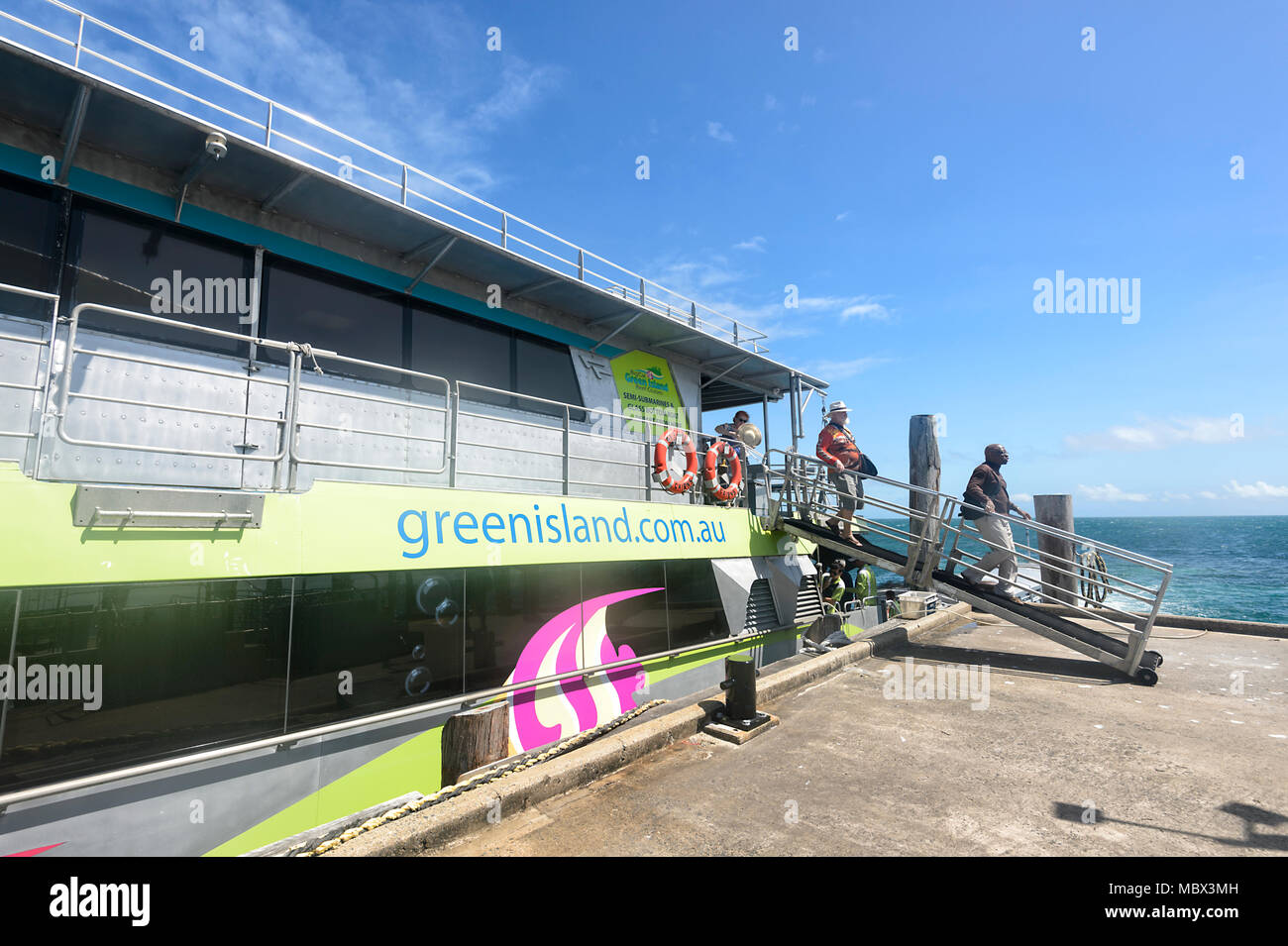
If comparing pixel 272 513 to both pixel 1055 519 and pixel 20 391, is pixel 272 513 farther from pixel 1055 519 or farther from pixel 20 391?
pixel 1055 519

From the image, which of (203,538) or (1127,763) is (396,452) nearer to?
(203,538)

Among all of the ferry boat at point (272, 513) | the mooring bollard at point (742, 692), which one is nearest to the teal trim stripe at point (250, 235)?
the ferry boat at point (272, 513)

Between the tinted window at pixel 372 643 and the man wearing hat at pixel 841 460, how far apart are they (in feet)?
21.5

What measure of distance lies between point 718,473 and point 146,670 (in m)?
7.28

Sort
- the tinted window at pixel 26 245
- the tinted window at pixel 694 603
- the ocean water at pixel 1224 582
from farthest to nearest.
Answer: the ocean water at pixel 1224 582 → the tinted window at pixel 694 603 → the tinted window at pixel 26 245

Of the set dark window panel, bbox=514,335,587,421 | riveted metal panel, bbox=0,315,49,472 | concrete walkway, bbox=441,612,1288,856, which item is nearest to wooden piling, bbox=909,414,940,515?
concrete walkway, bbox=441,612,1288,856

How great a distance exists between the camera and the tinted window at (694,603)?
26.1 feet

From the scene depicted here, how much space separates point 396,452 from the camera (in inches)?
288

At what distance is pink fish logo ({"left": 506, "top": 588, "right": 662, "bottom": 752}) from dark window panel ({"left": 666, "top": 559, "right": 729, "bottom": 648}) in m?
0.76

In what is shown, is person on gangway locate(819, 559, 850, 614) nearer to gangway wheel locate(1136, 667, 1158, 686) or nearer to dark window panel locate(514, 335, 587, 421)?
gangway wheel locate(1136, 667, 1158, 686)

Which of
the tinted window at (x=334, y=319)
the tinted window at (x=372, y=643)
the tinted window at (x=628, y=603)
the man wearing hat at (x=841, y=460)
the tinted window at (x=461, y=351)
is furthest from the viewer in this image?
the man wearing hat at (x=841, y=460)

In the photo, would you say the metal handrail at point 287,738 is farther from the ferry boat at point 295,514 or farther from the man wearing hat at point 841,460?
the man wearing hat at point 841,460

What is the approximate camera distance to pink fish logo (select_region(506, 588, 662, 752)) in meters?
6.00
